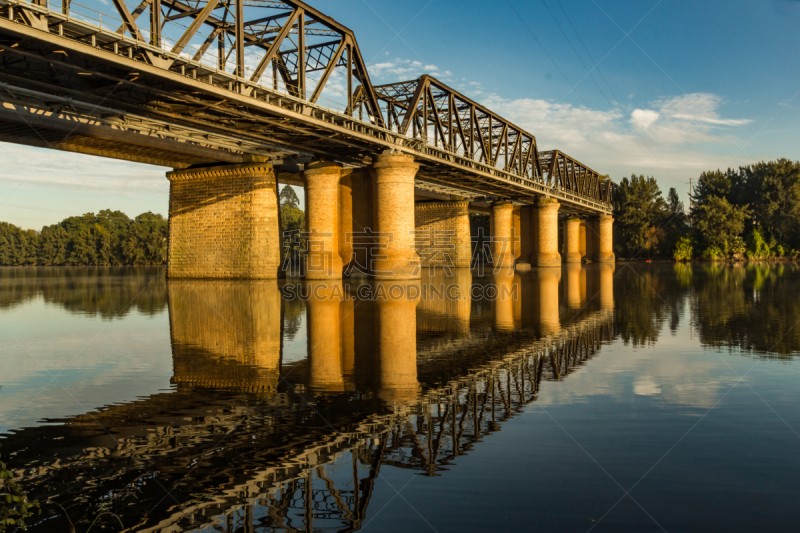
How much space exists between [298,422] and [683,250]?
355ft

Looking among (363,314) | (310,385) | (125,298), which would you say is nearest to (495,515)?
(310,385)

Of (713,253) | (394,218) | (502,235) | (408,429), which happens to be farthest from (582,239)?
(408,429)

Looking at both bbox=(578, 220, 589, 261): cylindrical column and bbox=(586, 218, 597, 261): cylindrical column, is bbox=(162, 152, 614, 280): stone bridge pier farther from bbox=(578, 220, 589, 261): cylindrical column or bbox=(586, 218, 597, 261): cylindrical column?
bbox=(586, 218, 597, 261): cylindrical column

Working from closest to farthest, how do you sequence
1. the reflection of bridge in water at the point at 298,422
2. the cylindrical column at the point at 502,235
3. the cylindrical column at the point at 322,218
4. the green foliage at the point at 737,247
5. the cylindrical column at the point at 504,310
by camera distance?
the reflection of bridge in water at the point at 298,422, the cylindrical column at the point at 504,310, the cylindrical column at the point at 322,218, the cylindrical column at the point at 502,235, the green foliage at the point at 737,247

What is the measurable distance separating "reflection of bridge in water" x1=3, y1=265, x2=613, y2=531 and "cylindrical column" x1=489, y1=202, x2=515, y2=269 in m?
57.4

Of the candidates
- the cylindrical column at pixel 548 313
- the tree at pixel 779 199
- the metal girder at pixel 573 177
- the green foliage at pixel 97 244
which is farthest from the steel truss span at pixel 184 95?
the green foliage at pixel 97 244

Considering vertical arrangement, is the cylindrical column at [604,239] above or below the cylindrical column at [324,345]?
above

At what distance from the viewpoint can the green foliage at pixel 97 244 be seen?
122m

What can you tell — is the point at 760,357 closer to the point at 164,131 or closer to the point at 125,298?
the point at 125,298

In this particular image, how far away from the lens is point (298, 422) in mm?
7668

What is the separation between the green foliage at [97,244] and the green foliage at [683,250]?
3841 inches

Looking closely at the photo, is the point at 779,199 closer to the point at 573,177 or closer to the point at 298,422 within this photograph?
the point at 573,177

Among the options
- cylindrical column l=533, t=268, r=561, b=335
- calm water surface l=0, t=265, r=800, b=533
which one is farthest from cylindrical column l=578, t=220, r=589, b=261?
calm water surface l=0, t=265, r=800, b=533

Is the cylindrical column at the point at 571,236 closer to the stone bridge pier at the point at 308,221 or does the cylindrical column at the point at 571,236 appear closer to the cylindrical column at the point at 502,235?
the cylindrical column at the point at 502,235
